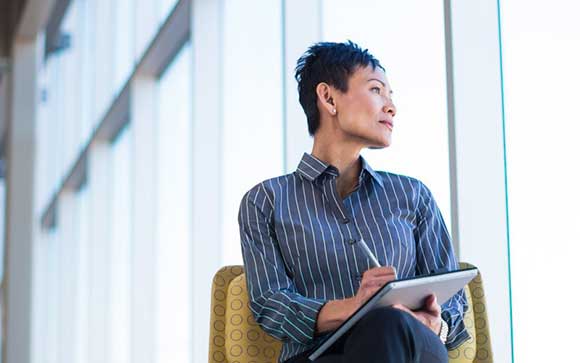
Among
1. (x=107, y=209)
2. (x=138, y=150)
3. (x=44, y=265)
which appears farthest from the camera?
(x=44, y=265)

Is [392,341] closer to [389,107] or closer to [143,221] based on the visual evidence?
[389,107]

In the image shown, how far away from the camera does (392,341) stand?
1507 millimetres

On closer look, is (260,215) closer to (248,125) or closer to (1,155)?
(248,125)

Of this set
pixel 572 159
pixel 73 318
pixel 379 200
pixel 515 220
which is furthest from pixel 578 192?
pixel 73 318

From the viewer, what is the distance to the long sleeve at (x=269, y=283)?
179 cm

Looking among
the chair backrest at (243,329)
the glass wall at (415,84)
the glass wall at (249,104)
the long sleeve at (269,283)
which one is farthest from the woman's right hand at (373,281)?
the glass wall at (249,104)

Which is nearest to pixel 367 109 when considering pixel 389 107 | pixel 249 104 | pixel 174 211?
pixel 389 107

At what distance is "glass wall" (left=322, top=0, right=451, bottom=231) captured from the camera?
244cm

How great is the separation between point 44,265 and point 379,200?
306 inches

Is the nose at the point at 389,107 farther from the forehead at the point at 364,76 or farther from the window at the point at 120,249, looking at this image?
the window at the point at 120,249

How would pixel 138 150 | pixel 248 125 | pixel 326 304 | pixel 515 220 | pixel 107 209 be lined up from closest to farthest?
pixel 326 304, pixel 515 220, pixel 248 125, pixel 138 150, pixel 107 209

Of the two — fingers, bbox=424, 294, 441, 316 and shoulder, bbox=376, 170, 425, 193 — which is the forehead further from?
fingers, bbox=424, 294, 441, 316

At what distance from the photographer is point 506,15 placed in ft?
7.24

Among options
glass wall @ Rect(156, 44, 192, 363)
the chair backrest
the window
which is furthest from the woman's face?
the window
